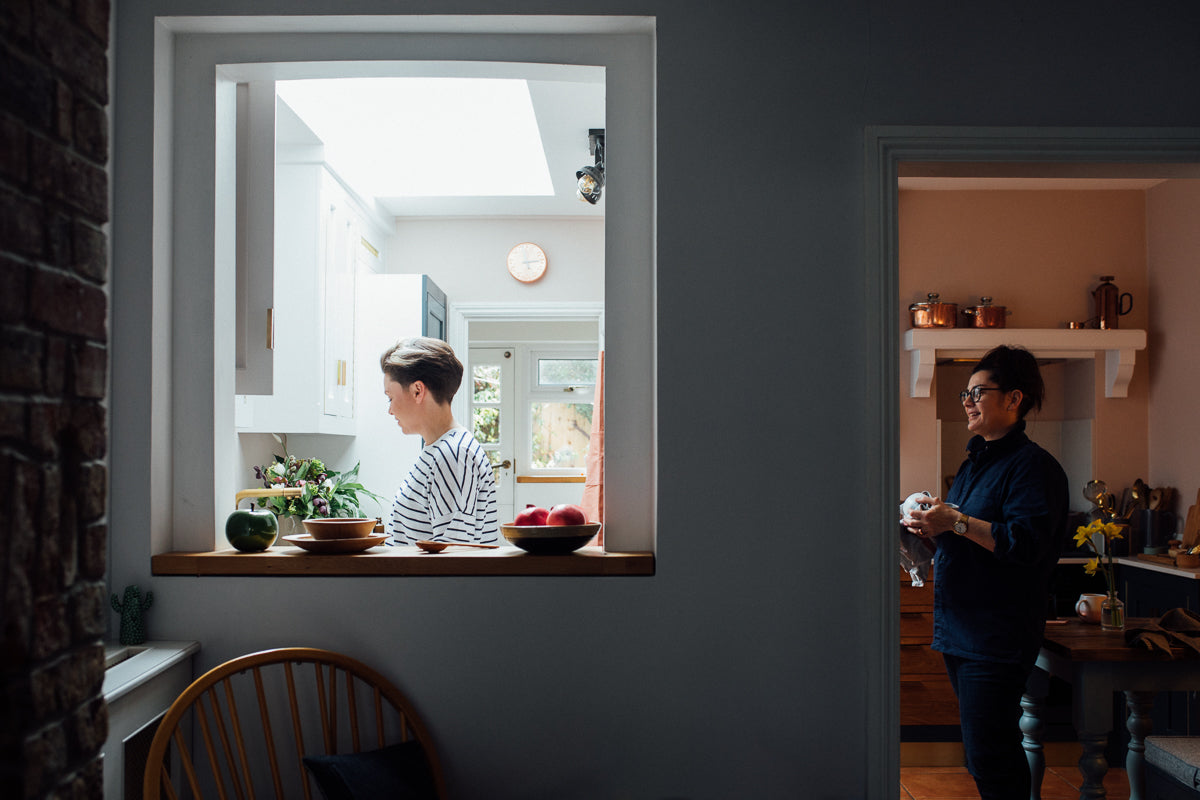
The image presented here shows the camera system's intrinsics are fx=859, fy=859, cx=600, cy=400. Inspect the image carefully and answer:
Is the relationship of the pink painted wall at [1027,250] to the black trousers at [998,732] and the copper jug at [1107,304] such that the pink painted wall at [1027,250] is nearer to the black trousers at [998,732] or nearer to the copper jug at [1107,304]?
the copper jug at [1107,304]

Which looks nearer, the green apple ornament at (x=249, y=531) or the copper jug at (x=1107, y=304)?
the green apple ornament at (x=249, y=531)

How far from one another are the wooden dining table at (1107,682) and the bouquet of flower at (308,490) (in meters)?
2.61

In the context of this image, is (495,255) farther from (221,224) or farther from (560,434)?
(221,224)

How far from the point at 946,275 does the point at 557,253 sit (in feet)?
7.19

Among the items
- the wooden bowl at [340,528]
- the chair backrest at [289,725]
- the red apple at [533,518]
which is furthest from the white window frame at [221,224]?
the chair backrest at [289,725]

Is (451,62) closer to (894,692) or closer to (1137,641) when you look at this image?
(894,692)

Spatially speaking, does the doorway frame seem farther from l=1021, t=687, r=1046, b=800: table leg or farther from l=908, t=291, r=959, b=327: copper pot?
l=908, t=291, r=959, b=327: copper pot

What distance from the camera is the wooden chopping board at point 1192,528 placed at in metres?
3.62

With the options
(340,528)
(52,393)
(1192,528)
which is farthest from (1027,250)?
(52,393)

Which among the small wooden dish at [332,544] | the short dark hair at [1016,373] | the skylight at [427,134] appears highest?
the skylight at [427,134]

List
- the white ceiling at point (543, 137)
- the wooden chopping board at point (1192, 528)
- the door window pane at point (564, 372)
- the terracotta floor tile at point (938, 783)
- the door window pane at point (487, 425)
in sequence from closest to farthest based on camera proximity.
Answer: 1. the white ceiling at point (543, 137)
2. the terracotta floor tile at point (938, 783)
3. the wooden chopping board at point (1192, 528)
4. the door window pane at point (487, 425)
5. the door window pane at point (564, 372)

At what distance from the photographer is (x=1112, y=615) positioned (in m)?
2.50

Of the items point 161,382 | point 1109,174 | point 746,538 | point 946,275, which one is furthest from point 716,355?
point 946,275

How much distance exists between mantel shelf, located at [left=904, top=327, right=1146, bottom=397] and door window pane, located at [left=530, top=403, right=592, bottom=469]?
340 centimetres
